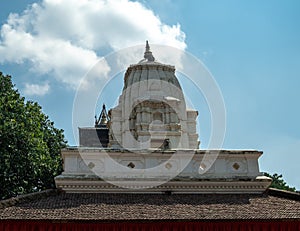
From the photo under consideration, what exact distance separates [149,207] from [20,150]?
475 inches

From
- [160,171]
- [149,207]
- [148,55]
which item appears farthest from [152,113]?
[149,207]

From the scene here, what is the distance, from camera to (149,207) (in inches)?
503

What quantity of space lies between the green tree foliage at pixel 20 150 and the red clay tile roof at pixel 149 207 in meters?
9.18

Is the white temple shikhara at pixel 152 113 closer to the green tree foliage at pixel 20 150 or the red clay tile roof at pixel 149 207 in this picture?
the green tree foliage at pixel 20 150

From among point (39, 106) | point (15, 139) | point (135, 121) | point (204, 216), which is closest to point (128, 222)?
point (204, 216)

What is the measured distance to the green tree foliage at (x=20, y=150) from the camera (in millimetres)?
22016

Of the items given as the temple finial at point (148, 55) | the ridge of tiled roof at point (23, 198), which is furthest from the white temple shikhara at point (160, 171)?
the temple finial at point (148, 55)

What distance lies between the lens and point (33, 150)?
22.9 metres

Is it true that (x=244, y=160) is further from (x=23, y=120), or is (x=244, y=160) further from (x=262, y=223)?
(x=23, y=120)

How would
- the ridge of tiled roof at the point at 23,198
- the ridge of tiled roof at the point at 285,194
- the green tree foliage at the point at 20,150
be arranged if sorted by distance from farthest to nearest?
the green tree foliage at the point at 20,150 → the ridge of tiled roof at the point at 285,194 → the ridge of tiled roof at the point at 23,198

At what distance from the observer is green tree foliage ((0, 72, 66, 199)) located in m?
22.0

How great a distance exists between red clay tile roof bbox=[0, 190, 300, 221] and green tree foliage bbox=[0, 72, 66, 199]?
918 centimetres

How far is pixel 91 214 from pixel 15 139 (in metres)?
11.8

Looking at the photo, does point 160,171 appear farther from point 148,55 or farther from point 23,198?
point 148,55
